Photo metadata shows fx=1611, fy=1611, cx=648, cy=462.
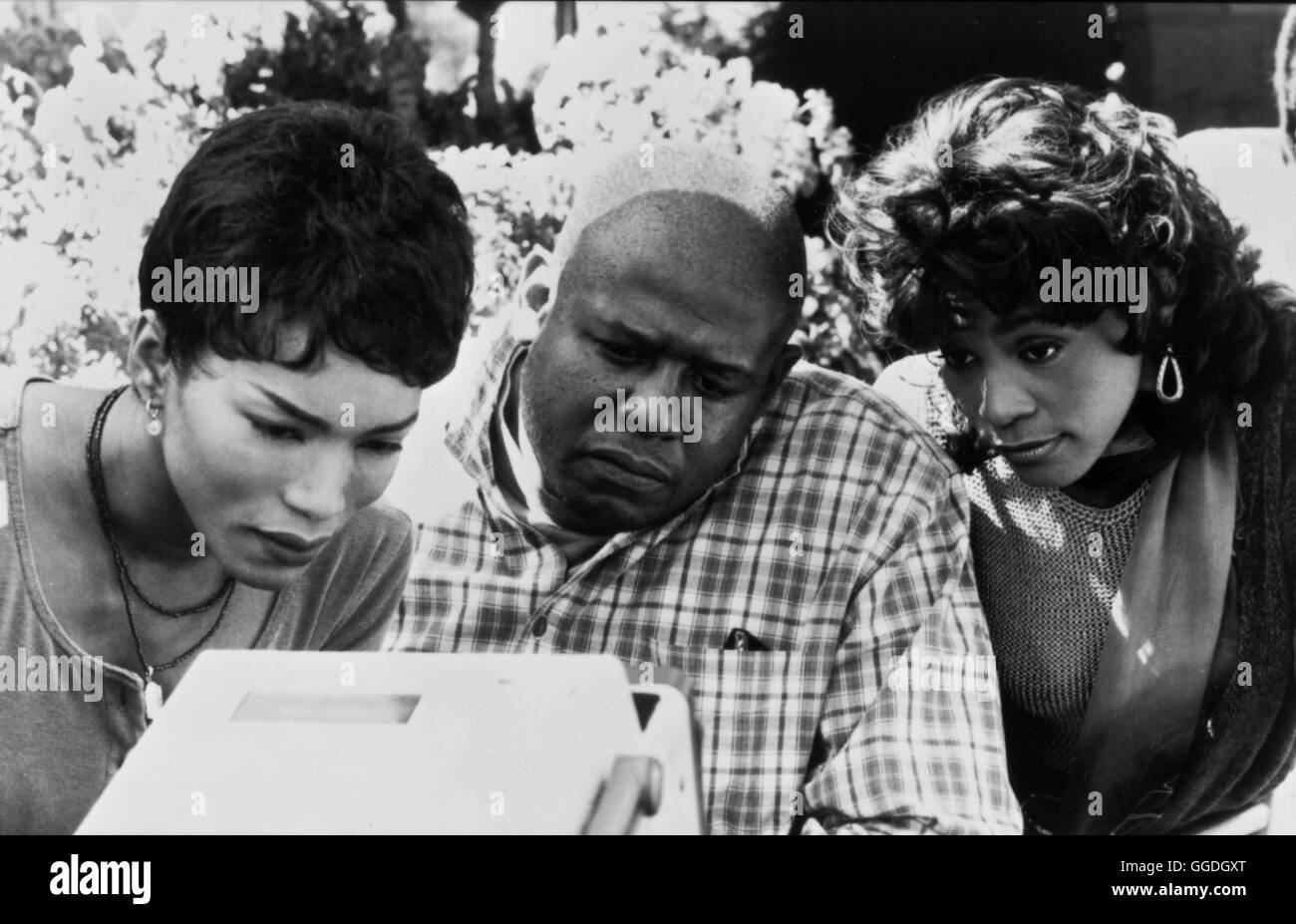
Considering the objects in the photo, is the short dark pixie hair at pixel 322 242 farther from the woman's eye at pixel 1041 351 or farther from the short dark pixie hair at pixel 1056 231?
the woman's eye at pixel 1041 351

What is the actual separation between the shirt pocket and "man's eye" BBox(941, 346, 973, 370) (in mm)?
556

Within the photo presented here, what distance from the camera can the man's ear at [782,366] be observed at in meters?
2.70

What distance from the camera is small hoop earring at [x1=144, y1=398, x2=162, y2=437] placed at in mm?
2725

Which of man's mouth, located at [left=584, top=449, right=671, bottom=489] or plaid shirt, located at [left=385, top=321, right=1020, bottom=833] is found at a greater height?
man's mouth, located at [left=584, top=449, right=671, bottom=489]

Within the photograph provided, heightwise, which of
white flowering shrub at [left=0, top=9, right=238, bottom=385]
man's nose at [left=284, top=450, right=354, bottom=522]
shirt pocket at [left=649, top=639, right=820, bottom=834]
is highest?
white flowering shrub at [left=0, top=9, right=238, bottom=385]

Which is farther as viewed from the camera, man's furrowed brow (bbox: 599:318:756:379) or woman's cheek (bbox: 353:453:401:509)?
woman's cheek (bbox: 353:453:401:509)

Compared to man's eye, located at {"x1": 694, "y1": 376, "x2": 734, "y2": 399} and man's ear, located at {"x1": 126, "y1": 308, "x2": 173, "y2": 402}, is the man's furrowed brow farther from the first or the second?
man's ear, located at {"x1": 126, "y1": 308, "x2": 173, "y2": 402}

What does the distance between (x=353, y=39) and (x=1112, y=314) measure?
4.63 ft

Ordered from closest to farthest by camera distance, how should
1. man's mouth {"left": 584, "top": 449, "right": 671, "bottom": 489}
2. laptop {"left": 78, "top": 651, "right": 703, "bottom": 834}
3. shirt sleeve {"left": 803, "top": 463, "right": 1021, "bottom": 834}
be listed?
laptop {"left": 78, "top": 651, "right": 703, "bottom": 834} < shirt sleeve {"left": 803, "top": 463, "right": 1021, "bottom": 834} < man's mouth {"left": 584, "top": 449, "right": 671, "bottom": 489}

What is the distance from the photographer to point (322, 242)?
8.68ft

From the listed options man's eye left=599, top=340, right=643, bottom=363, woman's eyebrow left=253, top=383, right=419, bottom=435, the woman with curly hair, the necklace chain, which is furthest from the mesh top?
the necklace chain

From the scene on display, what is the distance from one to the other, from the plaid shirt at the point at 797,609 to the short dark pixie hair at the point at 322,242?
0.56 feet

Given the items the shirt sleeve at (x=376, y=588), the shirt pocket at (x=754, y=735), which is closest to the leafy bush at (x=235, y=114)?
the shirt sleeve at (x=376, y=588)

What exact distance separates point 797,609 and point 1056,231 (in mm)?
752
